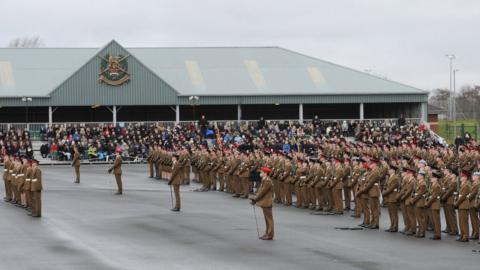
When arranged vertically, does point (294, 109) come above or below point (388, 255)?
above

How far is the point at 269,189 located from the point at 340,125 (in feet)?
150

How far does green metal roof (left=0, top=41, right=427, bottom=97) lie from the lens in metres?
73.2

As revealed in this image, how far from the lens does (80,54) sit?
78.8 meters

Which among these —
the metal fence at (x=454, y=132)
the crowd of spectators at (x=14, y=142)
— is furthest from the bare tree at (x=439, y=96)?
the crowd of spectators at (x=14, y=142)

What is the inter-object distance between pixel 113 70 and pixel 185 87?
5.39 meters

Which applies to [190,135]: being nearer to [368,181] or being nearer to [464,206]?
[368,181]

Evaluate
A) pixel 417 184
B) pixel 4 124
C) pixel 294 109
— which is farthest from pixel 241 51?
pixel 417 184

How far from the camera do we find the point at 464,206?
23953 mm

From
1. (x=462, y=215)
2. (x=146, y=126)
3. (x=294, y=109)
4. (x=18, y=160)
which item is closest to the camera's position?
(x=462, y=215)

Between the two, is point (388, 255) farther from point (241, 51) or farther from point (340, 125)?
point (241, 51)

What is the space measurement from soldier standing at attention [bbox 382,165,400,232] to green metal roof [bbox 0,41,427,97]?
46965 millimetres

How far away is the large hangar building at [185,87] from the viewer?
71.9m

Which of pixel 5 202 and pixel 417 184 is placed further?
pixel 5 202

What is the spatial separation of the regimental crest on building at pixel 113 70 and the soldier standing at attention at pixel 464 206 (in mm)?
50095
